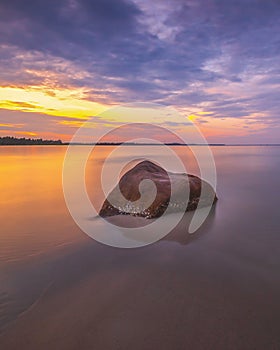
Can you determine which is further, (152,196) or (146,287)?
(152,196)

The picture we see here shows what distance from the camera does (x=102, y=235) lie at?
414cm

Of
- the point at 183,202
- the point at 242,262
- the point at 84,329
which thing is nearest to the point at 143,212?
the point at 183,202

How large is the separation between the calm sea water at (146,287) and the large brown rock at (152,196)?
823 millimetres

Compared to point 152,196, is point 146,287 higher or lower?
lower

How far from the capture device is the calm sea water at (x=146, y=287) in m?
2.08

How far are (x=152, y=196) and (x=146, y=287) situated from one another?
101 inches

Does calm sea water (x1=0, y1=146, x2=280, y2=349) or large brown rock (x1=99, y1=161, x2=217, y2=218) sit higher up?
large brown rock (x1=99, y1=161, x2=217, y2=218)

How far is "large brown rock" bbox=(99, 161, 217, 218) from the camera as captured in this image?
500 centimetres

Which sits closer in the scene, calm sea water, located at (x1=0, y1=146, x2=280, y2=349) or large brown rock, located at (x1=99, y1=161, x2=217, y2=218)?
calm sea water, located at (x1=0, y1=146, x2=280, y2=349)

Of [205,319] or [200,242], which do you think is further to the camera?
[200,242]

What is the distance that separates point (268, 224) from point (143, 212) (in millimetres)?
2270

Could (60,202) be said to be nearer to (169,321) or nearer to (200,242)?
(200,242)

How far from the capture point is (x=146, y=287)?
2.67 metres

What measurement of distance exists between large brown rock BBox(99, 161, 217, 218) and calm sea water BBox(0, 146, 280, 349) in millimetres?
823
